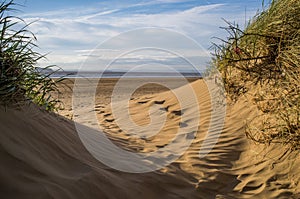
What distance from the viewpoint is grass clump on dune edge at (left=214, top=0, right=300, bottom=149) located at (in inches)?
130

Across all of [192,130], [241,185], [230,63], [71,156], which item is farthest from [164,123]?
[71,156]

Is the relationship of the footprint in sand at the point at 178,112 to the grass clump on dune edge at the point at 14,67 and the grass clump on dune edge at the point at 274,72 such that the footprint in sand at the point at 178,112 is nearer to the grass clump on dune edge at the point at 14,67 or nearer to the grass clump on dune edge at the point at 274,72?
the grass clump on dune edge at the point at 274,72

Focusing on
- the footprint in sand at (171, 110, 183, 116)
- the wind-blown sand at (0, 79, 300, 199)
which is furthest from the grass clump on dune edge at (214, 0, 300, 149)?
the footprint in sand at (171, 110, 183, 116)

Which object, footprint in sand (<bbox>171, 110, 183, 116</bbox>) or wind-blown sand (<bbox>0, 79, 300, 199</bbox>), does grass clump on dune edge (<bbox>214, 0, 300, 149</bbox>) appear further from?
footprint in sand (<bbox>171, 110, 183, 116</bbox>)

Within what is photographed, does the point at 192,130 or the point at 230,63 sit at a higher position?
the point at 230,63

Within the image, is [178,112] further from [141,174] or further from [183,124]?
[141,174]

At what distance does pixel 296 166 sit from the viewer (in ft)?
10.1

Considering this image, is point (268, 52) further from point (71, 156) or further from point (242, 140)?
point (71, 156)

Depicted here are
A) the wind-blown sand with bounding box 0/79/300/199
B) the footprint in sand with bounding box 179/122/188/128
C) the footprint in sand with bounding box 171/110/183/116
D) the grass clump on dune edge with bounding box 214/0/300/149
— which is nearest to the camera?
the wind-blown sand with bounding box 0/79/300/199

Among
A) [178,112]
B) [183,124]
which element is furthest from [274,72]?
[178,112]

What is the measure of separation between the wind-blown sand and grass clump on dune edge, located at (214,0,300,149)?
0.19m

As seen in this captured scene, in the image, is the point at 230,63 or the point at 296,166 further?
the point at 230,63

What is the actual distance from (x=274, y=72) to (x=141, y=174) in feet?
7.10

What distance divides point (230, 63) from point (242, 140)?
136 cm
